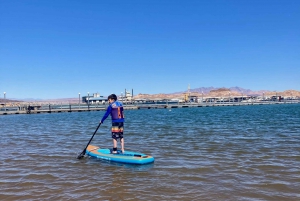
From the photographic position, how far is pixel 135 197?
612cm

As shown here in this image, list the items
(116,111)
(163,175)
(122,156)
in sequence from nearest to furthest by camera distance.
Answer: (163,175)
(122,156)
(116,111)

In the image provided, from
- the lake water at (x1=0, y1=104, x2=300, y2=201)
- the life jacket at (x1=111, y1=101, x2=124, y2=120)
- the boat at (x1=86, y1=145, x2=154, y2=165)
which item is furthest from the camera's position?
the life jacket at (x1=111, y1=101, x2=124, y2=120)

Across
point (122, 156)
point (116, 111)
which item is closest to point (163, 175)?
point (122, 156)

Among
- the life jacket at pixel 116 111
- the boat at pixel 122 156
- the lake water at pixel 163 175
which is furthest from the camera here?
the life jacket at pixel 116 111

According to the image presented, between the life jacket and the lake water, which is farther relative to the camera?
the life jacket

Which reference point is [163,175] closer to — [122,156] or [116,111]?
[122,156]

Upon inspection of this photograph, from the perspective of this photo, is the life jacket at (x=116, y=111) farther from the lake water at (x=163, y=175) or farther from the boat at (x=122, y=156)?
the lake water at (x=163, y=175)

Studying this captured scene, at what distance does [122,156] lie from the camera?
968 centimetres

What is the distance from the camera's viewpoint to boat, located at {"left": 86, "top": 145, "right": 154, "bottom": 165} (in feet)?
30.1

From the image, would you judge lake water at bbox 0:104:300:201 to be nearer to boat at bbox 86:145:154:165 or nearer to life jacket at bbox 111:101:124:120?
boat at bbox 86:145:154:165

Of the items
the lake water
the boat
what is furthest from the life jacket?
the lake water

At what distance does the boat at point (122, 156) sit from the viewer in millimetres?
9188

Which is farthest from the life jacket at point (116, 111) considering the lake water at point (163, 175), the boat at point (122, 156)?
the lake water at point (163, 175)

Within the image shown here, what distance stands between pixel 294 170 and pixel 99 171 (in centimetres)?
587
